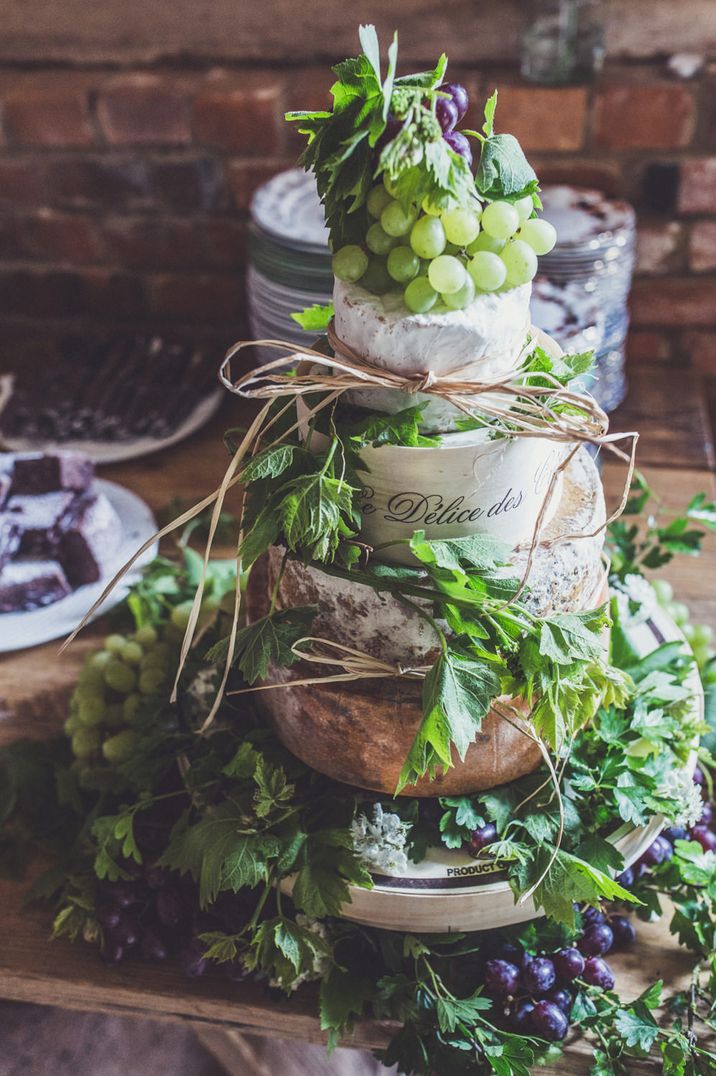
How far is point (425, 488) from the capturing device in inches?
23.8

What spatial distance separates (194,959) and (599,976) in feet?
0.98

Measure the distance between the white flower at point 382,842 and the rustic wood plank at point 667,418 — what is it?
0.71m

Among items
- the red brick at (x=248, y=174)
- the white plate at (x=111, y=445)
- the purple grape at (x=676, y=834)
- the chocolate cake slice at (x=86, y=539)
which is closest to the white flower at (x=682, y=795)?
the purple grape at (x=676, y=834)

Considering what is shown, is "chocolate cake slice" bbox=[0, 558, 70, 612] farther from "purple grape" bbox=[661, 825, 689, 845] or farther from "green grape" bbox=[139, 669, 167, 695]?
"purple grape" bbox=[661, 825, 689, 845]

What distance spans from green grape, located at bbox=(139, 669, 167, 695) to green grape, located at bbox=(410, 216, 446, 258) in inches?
19.5

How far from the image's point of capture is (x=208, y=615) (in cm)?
93

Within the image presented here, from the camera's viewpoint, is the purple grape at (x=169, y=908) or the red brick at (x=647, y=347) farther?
the red brick at (x=647, y=347)

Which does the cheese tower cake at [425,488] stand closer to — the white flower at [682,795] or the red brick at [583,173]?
the white flower at [682,795]

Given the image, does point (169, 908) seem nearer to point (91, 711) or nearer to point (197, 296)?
point (91, 711)

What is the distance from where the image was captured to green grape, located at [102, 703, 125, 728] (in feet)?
2.91

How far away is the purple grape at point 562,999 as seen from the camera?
2.26 ft

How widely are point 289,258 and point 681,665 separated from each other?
0.64m

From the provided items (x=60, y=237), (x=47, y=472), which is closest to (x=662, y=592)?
(x=47, y=472)

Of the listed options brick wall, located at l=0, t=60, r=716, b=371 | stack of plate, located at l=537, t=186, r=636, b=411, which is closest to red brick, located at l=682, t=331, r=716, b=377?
brick wall, located at l=0, t=60, r=716, b=371
